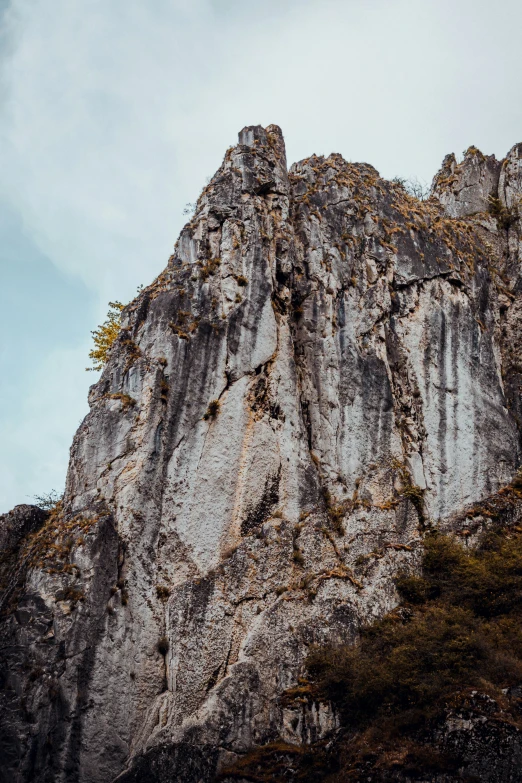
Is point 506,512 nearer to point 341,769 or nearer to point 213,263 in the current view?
point 341,769

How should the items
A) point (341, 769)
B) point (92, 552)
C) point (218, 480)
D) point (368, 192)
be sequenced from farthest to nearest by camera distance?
1. point (368, 192)
2. point (218, 480)
3. point (92, 552)
4. point (341, 769)

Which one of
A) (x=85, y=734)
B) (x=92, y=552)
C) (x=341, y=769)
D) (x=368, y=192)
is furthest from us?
(x=368, y=192)

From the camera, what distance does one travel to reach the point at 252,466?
2623 cm

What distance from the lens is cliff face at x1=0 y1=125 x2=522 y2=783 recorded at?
878 inches

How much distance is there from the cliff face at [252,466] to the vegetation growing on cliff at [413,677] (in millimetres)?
583

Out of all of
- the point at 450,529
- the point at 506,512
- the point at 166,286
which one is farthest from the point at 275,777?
the point at 166,286

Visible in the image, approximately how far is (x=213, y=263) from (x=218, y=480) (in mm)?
8663

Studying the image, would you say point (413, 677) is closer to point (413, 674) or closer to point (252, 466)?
point (413, 674)

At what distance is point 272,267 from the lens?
99.3 feet

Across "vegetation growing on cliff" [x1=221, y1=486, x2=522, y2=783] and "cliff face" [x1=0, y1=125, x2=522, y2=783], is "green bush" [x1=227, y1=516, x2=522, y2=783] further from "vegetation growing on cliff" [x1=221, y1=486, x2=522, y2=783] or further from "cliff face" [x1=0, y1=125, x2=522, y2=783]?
"cliff face" [x1=0, y1=125, x2=522, y2=783]

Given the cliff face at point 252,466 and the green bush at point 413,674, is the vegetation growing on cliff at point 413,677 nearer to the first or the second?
the green bush at point 413,674

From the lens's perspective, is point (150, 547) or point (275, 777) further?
point (150, 547)

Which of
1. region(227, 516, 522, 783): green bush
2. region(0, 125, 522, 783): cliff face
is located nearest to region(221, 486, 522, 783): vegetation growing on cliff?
region(227, 516, 522, 783): green bush

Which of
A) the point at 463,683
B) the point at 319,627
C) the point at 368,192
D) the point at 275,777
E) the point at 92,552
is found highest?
the point at 368,192
